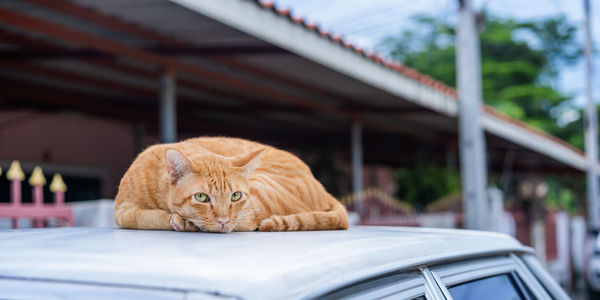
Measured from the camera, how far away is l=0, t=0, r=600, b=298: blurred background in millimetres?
5852

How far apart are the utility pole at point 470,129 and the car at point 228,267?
20.6 feet

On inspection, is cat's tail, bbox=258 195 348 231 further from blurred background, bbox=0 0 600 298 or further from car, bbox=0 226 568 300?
blurred background, bbox=0 0 600 298

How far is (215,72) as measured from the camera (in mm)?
7965

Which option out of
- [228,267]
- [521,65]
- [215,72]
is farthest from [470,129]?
[521,65]

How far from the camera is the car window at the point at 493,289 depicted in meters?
2.06

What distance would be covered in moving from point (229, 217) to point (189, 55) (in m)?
5.11

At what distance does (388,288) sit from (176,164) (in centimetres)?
86

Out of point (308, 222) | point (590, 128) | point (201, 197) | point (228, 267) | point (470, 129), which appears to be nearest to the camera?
point (228, 267)

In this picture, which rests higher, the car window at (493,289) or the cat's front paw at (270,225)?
the cat's front paw at (270,225)

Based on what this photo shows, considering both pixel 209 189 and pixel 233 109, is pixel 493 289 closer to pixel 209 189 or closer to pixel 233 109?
pixel 209 189

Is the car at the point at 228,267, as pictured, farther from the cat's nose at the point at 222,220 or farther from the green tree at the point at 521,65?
the green tree at the point at 521,65

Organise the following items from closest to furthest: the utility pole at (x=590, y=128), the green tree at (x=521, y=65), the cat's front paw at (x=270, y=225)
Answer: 1. the cat's front paw at (x=270, y=225)
2. the utility pole at (x=590, y=128)
3. the green tree at (x=521, y=65)

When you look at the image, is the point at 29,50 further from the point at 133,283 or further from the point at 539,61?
the point at 539,61

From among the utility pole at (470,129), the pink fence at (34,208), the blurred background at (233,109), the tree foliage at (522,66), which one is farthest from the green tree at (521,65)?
the pink fence at (34,208)
